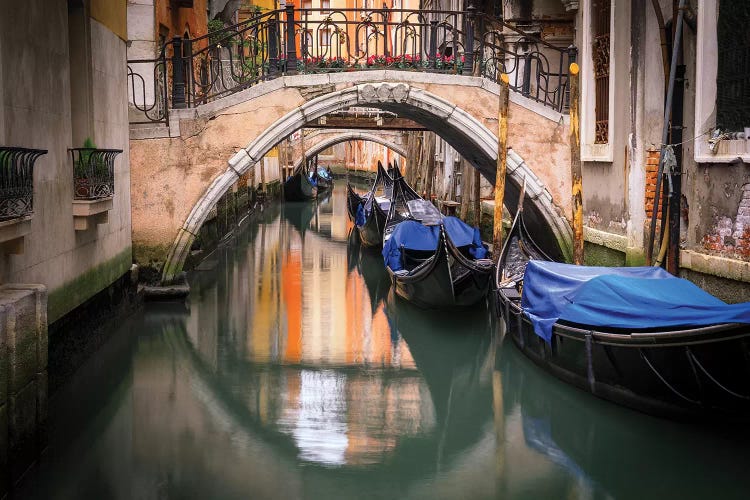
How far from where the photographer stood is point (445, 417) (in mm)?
4309

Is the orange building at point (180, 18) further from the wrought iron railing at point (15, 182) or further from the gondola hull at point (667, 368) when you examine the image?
the gondola hull at point (667, 368)

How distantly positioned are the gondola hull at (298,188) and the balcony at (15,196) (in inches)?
552

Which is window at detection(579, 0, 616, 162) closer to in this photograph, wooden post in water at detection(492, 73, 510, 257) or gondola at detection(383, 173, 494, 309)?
wooden post in water at detection(492, 73, 510, 257)

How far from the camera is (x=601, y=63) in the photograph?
632cm

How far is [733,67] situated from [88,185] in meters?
2.99

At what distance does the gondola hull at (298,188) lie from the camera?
57.4ft

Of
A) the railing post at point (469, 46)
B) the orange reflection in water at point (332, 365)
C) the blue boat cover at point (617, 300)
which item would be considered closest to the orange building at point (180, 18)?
the orange reflection in water at point (332, 365)

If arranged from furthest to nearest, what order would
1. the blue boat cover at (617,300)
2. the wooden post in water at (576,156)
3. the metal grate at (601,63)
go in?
1. the metal grate at (601,63)
2. the wooden post in water at (576,156)
3. the blue boat cover at (617,300)

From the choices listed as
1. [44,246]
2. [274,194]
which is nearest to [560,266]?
[44,246]

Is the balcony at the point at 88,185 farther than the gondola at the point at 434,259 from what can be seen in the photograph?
No

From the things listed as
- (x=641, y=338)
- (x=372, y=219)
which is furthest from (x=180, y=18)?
(x=641, y=338)

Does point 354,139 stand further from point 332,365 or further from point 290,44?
point 332,365

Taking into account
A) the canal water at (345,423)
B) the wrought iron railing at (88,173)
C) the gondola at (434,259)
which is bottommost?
the canal water at (345,423)

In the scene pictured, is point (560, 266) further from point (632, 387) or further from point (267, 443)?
point (267, 443)
